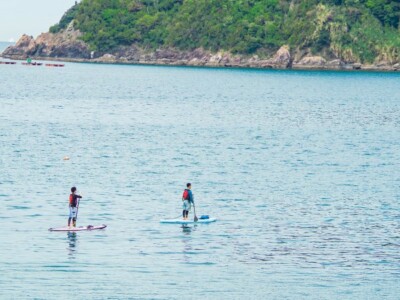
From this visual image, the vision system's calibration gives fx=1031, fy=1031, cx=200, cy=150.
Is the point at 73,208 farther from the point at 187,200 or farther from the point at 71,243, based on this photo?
the point at 187,200

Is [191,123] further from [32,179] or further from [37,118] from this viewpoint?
[32,179]

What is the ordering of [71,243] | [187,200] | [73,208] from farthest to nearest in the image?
[187,200]
[73,208]
[71,243]

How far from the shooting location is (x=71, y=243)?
55.8 metres

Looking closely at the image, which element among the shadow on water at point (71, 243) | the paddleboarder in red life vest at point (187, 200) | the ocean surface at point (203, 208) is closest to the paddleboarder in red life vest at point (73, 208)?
the shadow on water at point (71, 243)

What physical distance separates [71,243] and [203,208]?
13.8 meters

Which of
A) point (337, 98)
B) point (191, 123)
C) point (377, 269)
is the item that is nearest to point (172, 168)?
point (377, 269)

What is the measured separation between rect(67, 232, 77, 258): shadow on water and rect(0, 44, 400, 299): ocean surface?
6.4 inches

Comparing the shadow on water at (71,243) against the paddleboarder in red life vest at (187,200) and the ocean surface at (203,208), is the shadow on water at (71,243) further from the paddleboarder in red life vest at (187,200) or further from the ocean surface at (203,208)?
the paddleboarder in red life vest at (187,200)

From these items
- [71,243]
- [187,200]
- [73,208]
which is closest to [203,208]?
[187,200]

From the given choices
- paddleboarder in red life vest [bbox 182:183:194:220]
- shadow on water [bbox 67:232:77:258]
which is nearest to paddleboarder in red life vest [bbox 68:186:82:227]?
shadow on water [bbox 67:232:77:258]

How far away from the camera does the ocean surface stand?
48.4 m

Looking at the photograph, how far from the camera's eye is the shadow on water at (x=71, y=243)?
53469 mm

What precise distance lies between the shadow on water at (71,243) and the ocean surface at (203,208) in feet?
0.54

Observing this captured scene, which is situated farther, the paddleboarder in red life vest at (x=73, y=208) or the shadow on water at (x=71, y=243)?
the paddleboarder in red life vest at (x=73, y=208)
